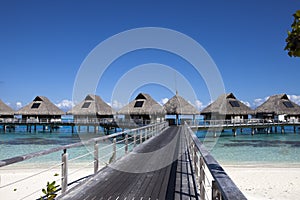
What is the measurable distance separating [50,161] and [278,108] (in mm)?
30948

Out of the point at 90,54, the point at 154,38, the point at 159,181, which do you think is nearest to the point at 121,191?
the point at 159,181

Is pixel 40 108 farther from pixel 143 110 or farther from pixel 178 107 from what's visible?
pixel 178 107

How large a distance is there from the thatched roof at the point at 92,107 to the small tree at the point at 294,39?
34541 millimetres

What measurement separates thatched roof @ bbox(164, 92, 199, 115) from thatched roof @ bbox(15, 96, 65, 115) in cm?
1777

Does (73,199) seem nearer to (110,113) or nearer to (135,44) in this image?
(135,44)

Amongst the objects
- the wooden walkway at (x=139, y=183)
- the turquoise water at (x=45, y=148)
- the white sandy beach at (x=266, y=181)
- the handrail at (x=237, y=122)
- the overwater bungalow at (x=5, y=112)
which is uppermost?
the overwater bungalow at (x=5, y=112)

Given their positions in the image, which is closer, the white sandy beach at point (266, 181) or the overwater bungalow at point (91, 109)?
the white sandy beach at point (266, 181)

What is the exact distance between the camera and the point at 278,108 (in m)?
34.6

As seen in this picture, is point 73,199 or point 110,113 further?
point 110,113

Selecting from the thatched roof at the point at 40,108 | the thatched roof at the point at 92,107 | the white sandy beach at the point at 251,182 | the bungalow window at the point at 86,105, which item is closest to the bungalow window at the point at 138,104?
the thatched roof at the point at 92,107

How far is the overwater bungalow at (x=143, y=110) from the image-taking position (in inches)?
1177

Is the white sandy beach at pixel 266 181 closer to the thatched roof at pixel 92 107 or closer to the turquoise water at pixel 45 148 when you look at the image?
the turquoise water at pixel 45 148

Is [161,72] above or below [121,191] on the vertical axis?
above

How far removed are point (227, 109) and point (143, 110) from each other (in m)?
11.1
